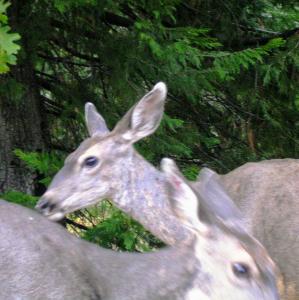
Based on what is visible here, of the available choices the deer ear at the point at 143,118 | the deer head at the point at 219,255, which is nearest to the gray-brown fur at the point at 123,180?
the deer ear at the point at 143,118

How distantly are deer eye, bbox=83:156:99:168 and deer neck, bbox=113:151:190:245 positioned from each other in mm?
224

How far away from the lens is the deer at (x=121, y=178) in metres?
6.05

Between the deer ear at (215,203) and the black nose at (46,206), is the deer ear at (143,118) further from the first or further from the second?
the deer ear at (215,203)

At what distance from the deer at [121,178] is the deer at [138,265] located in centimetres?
167

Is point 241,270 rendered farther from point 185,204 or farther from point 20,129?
point 20,129

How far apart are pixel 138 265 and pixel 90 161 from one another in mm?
2211

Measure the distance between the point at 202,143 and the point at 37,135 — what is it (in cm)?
179

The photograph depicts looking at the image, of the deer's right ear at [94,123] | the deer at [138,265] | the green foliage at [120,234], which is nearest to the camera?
the deer at [138,265]

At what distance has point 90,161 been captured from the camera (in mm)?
6289

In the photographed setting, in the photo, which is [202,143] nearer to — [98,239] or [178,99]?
[178,99]

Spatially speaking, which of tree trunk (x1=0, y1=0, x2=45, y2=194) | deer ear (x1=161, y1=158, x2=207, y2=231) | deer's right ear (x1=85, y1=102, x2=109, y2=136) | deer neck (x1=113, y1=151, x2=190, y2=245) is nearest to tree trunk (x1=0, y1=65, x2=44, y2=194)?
tree trunk (x1=0, y1=0, x2=45, y2=194)

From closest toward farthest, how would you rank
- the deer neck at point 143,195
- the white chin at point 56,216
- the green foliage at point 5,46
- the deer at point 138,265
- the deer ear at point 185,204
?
the deer at point 138,265, the deer ear at point 185,204, the green foliage at point 5,46, the white chin at point 56,216, the deer neck at point 143,195

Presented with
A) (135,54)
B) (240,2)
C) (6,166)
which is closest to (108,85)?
(135,54)

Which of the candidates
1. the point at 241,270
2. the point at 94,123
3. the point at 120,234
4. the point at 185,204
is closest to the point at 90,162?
the point at 94,123
